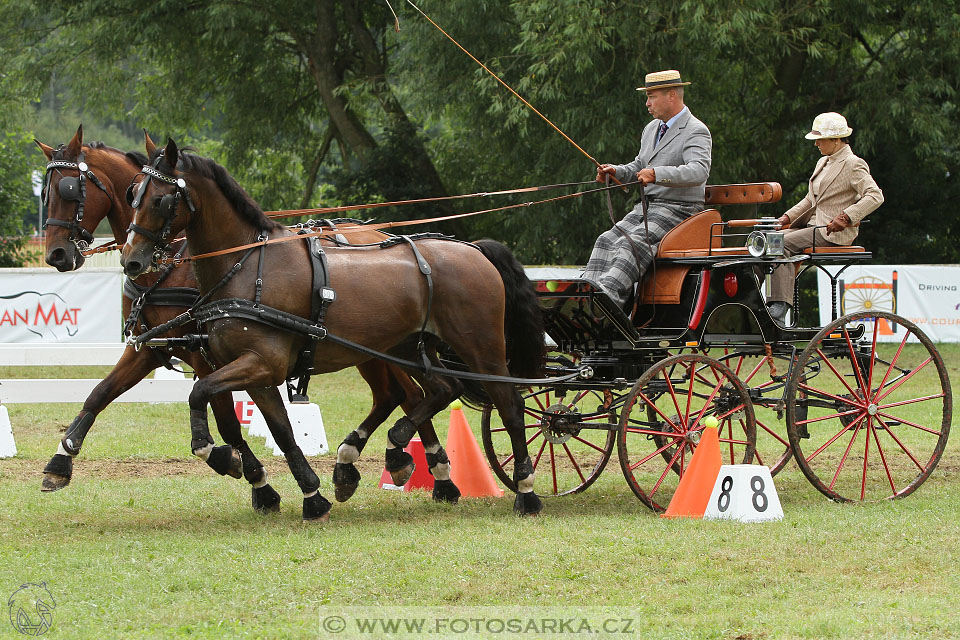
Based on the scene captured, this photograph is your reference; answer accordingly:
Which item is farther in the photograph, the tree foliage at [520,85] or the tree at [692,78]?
the tree foliage at [520,85]

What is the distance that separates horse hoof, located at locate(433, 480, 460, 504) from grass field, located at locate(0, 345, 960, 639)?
14cm

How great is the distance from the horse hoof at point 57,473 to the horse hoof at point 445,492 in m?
2.32

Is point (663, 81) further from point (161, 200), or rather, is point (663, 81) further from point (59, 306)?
point (59, 306)

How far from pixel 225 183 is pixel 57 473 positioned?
6.50 feet

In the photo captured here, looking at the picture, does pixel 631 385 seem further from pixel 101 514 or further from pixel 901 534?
pixel 101 514

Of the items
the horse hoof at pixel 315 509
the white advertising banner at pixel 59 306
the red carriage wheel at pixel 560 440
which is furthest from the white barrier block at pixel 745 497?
the white advertising banner at pixel 59 306

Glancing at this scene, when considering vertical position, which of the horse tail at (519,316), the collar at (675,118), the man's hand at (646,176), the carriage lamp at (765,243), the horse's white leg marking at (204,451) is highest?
the collar at (675,118)

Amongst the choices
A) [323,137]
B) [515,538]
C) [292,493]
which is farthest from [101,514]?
[323,137]

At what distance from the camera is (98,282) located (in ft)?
51.4

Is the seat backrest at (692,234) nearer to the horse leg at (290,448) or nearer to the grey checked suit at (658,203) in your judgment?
the grey checked suit at (658,203)

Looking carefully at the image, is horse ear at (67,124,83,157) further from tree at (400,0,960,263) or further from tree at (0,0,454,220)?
tree at (0,0,454,220)

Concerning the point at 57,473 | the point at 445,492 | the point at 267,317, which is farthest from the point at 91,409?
the point at 445,492

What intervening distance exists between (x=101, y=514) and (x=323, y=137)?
16773 mm

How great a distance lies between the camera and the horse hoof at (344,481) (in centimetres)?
711
